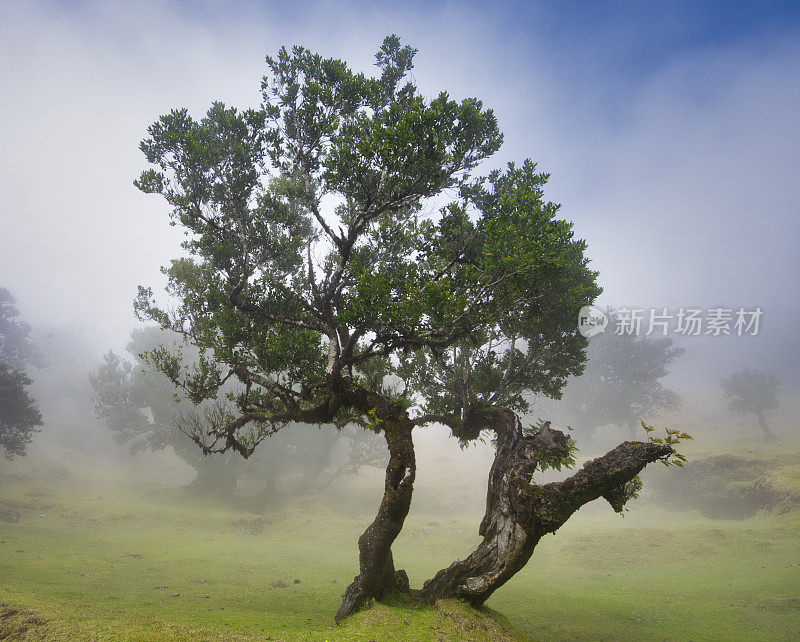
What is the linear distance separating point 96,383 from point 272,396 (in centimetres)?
5219

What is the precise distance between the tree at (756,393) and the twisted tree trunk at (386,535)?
69.0 m

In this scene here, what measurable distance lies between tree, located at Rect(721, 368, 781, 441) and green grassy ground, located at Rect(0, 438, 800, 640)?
2460 centimetres

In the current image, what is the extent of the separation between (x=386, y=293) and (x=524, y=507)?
20.9 feet

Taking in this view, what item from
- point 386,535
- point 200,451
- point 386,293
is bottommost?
point 200,451

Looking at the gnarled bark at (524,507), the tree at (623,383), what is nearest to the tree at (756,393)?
the tree at (623,383)

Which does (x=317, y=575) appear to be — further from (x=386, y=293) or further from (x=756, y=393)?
(x=756, y=393)

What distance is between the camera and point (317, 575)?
18.1 m

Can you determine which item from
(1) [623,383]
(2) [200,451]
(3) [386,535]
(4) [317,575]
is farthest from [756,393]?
(2) [200,451]

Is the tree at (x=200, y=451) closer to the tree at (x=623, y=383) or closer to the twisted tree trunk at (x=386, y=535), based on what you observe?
the twisted tree trunk at (x=386, y=535)

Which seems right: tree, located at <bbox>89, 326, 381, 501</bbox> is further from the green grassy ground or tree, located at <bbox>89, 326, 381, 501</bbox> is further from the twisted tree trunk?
the twisted tree trunk

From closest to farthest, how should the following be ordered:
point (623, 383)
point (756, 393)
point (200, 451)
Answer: point (200, 451) < point (756, 393) < point (623, 383)

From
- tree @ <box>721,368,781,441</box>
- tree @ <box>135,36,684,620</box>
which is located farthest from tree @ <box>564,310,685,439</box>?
tree @ <box>135,36,684,620</box>

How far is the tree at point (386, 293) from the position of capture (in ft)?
32.4

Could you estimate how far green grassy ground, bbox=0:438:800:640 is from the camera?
8.66 meters
